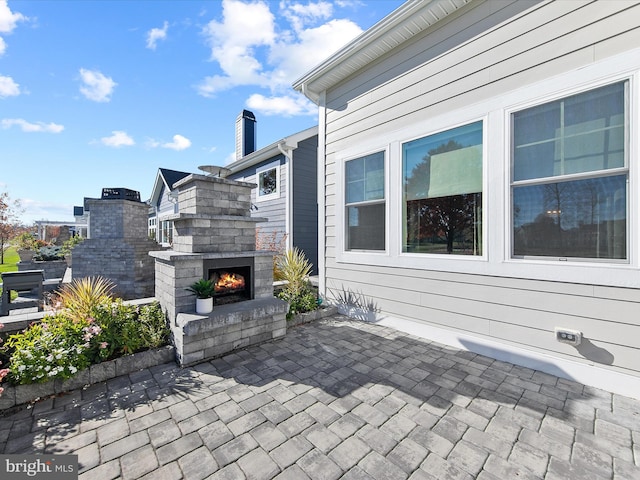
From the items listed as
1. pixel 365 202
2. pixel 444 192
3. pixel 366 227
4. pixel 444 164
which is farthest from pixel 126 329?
pixel 444 164

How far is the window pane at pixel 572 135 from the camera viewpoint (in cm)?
248

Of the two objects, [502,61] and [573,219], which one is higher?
[502,61]

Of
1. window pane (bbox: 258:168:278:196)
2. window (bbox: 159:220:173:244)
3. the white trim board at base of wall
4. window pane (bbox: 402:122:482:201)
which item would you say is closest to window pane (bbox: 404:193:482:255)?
window pane (bbox: 402:122:482:201)

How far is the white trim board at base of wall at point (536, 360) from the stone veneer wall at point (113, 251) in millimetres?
9939

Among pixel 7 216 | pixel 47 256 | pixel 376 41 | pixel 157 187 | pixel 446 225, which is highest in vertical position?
pixel 157 187

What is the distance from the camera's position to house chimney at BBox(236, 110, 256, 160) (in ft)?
36.2

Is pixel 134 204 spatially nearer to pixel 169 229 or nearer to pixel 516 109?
pixel 169 229

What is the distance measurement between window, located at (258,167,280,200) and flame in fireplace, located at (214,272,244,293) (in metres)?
4.66

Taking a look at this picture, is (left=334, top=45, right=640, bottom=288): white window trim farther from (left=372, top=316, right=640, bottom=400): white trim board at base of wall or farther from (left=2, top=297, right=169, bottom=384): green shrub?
(left=2, top=297, right=169, bottom=384): green shrub

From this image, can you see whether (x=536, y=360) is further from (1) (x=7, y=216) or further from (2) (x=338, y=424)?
(1) (x=7, y=216)

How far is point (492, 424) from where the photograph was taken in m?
2.06

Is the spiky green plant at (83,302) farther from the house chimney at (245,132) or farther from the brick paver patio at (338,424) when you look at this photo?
the house chimney at (245,132)

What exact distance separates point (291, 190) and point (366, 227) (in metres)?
3.71

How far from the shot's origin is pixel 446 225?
12.0 ft
